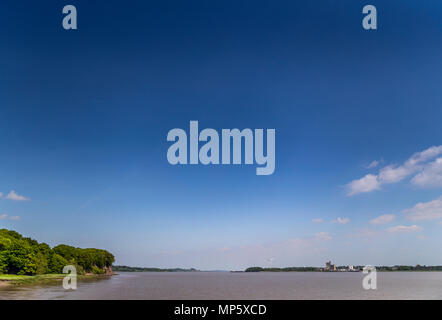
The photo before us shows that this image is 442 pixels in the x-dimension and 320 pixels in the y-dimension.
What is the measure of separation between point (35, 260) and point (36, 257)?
401cm

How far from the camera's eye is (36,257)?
9031 centimetres

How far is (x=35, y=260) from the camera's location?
86750 mm

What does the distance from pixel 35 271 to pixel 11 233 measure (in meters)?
33.2

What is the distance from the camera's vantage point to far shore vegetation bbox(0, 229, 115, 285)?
262ft

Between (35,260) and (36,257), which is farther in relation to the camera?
(36,257)

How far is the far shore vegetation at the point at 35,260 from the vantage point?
79750mm

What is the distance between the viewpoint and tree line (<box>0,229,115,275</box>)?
81250mm

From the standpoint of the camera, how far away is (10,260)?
263 feet

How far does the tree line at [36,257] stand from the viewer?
81.2 meters

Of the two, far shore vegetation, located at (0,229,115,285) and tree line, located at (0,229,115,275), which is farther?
tree line, located at (0,229,115,275)

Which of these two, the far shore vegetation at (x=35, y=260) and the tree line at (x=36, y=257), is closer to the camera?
the far shore vegetation at (x=35, y=260)

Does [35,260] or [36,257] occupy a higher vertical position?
[36,257]
